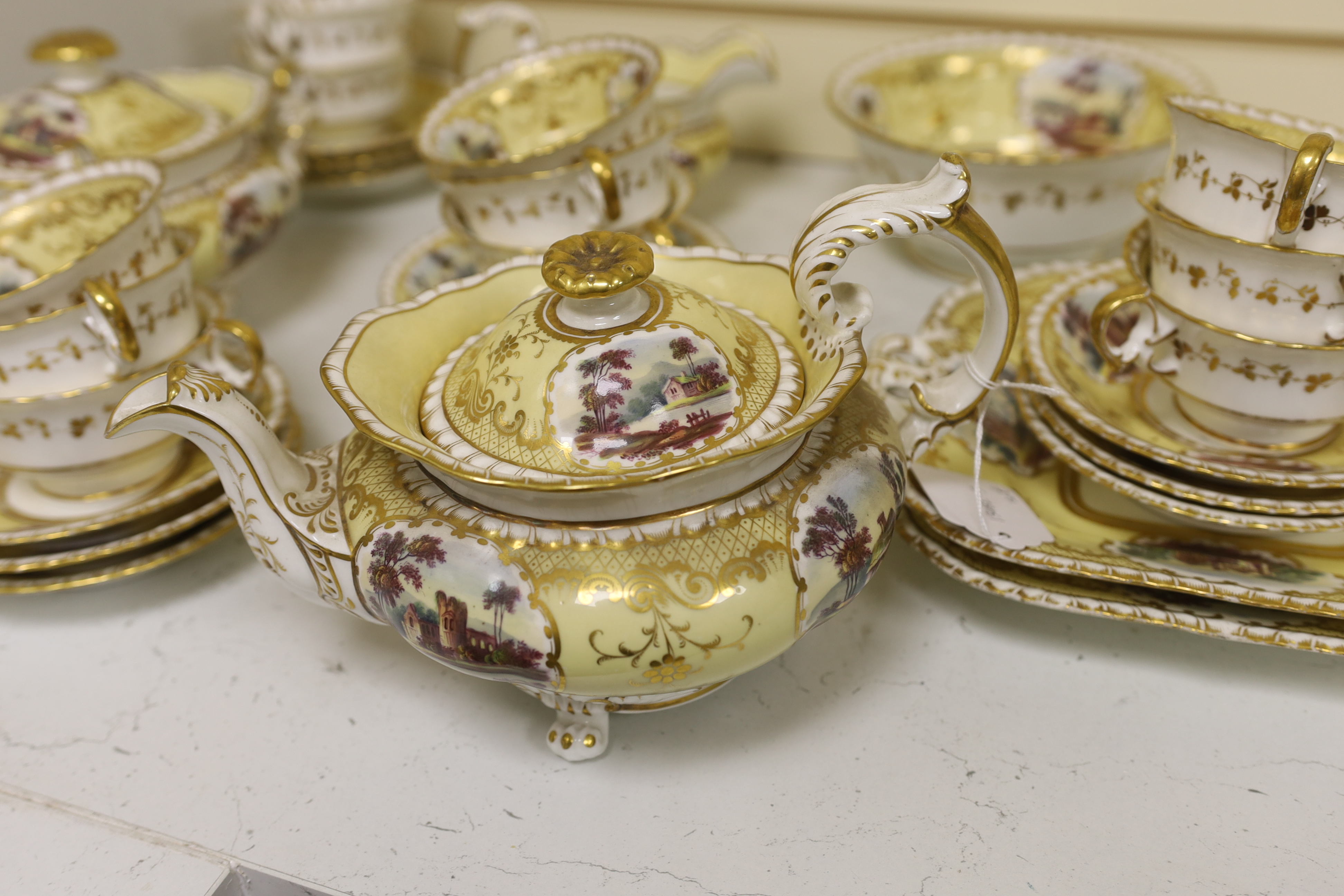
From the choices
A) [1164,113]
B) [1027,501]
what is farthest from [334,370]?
[1164,113]

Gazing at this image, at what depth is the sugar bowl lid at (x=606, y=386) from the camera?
0.69 meters

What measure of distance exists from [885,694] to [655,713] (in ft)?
0.66

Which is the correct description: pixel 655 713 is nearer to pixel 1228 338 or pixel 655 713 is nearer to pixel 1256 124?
pixel 1228 338

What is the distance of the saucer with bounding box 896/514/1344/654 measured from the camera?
80 cm

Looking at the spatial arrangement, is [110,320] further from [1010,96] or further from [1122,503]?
[1010,96]

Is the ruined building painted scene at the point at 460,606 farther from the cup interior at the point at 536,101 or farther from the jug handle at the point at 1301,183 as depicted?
the cup interior at the point at 536,101

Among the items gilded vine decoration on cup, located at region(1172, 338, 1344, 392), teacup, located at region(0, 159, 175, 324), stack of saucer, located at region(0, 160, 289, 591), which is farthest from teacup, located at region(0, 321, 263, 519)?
gilded vine decoration on cup, located at region(1172, 338, 1344, 392)

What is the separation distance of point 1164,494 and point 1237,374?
0.42 feet

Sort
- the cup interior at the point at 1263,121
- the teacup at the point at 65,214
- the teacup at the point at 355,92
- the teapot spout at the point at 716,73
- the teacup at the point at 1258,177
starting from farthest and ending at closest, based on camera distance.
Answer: the teacup at the point at 355,92, the teapot spout at the point at 716,73, the teacup at the point at 65,214, the cup interior at the point at 1263,121, the teacup at the point at 1258,177

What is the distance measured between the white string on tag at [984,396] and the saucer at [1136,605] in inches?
1.5

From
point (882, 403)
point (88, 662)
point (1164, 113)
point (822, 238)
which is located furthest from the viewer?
point (1164, 113)

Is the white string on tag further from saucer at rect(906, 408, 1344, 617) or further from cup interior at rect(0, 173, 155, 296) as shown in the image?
cup interior at rect(0, 173, 155, 296)

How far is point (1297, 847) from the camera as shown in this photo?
0.73 m

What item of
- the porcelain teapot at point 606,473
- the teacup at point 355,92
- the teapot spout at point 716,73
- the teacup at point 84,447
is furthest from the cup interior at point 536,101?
the porcelain teapot at point 606,473
